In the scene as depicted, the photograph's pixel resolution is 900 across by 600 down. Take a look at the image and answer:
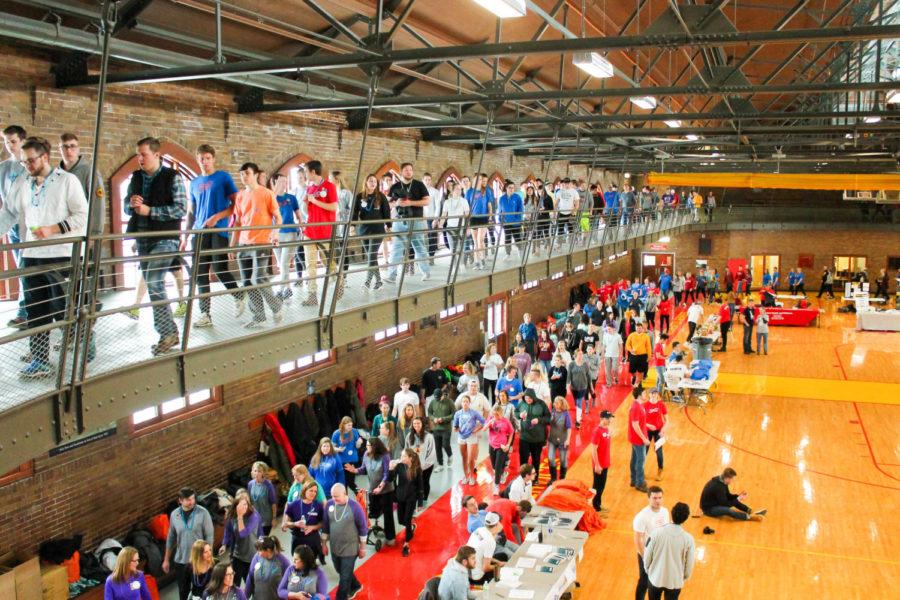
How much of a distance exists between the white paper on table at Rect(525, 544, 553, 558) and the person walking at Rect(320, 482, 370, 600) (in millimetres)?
1972

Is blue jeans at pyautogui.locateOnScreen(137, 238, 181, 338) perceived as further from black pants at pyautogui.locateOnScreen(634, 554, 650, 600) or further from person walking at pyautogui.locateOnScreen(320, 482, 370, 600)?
black pants at pyautogui.locateOnScreen(634, 554, 650, 600)

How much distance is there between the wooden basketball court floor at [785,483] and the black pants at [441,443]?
2.35 metres

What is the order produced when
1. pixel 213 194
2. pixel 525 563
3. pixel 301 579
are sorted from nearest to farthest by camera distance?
pixel 301 579, pixel 213 194, pixel 525 563

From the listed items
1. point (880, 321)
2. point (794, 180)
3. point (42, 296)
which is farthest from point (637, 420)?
point (880, 321)

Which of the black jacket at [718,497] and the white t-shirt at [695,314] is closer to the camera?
the black jacket at [718,497]

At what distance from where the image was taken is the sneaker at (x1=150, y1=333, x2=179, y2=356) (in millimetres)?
6570

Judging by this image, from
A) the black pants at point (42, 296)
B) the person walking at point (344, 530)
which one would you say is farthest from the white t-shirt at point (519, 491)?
the black pants at point (42, 296)

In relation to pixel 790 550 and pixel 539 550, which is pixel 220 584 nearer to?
pixel 539 550

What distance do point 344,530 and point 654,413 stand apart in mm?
6433

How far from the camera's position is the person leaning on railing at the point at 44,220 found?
584cm

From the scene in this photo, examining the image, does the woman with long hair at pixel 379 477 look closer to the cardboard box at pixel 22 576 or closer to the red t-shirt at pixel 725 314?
the cardboard box at pixel 22 576

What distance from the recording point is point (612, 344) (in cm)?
1939

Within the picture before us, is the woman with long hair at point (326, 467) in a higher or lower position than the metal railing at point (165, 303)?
lower

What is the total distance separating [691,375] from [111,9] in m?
16.0
